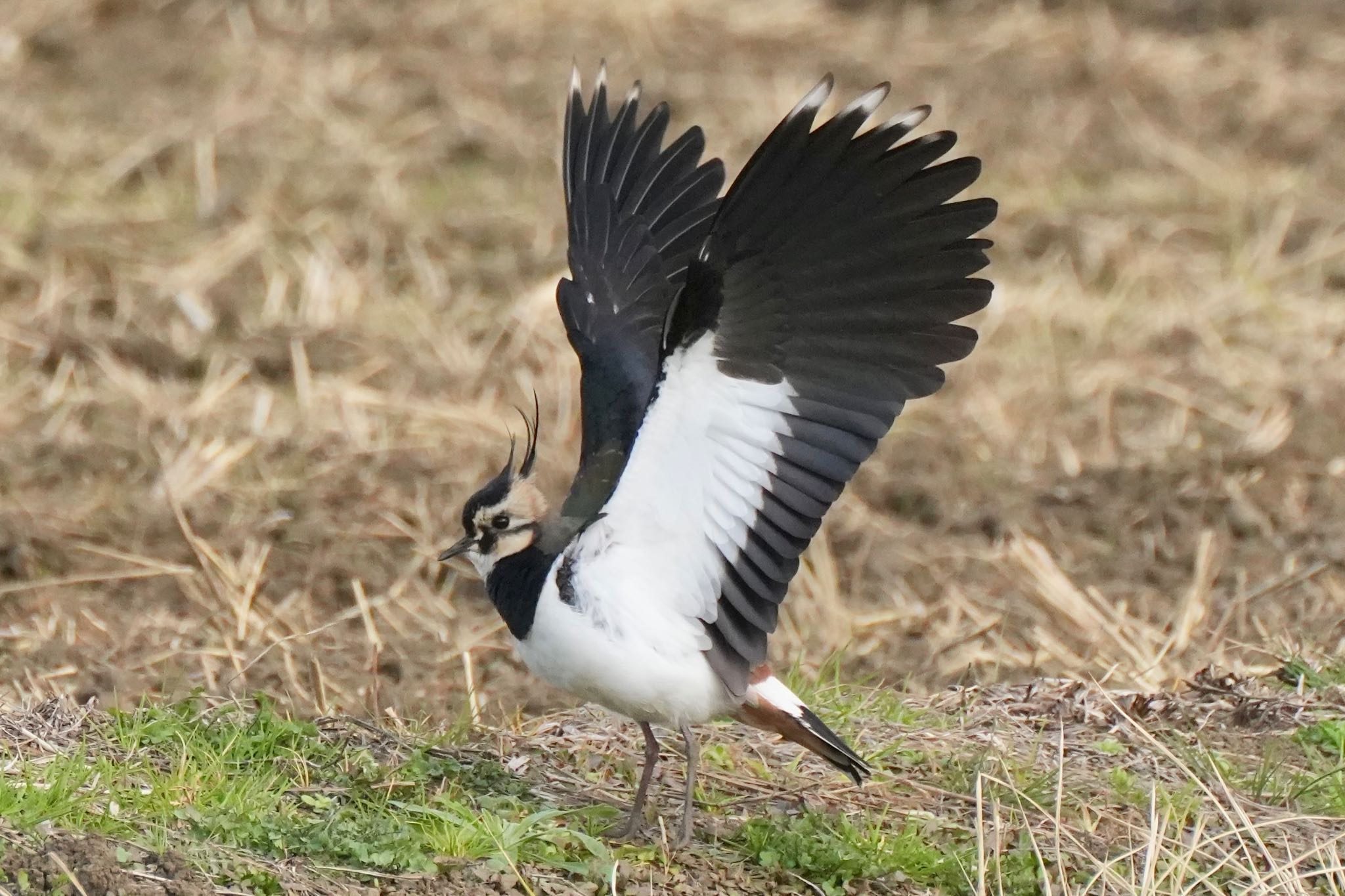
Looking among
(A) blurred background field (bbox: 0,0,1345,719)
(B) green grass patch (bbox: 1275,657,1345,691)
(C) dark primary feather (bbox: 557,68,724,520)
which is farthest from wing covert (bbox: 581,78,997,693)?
(B) green grass patch (bbox: 1275,657,1345,691)

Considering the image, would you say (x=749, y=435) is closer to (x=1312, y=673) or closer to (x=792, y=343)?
(x=792, y=343)

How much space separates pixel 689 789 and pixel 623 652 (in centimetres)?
36

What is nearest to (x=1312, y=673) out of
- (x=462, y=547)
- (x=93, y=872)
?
(x=462, y=547)

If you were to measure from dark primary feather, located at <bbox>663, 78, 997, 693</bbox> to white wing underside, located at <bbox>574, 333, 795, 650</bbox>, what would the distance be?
33 mm

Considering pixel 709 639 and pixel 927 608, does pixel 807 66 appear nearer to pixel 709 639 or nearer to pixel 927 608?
pixel 927 608

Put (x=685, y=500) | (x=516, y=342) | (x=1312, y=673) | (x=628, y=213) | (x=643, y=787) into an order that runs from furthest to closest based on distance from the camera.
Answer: (x=516, y=342) → (x=1312, y=673) → (x=628, y=213) → (x=643, y=787) → (x=685, y=500)

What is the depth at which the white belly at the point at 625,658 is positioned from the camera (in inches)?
171

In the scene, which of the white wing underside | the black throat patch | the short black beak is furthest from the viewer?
the short black beak

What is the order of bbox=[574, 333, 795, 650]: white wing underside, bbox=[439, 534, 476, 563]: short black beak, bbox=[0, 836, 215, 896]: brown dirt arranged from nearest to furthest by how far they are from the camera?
bbox=[0, 836, 215, 896]: brown dirt → bbox=[574, 333, 795, 650]: white wing underside → bbox=[439, 534, 476, 563]: short black beak

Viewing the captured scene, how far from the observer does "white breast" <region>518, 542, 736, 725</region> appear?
4348 millimetres

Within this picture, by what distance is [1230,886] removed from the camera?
4.32 metres

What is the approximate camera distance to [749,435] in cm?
427

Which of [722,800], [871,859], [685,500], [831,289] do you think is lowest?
[722,800]

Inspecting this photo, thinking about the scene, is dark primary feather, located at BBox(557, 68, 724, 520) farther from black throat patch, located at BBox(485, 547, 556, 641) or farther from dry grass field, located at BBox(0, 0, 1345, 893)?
dry grass field, located at BBox(0, 0, 1345, 893)
